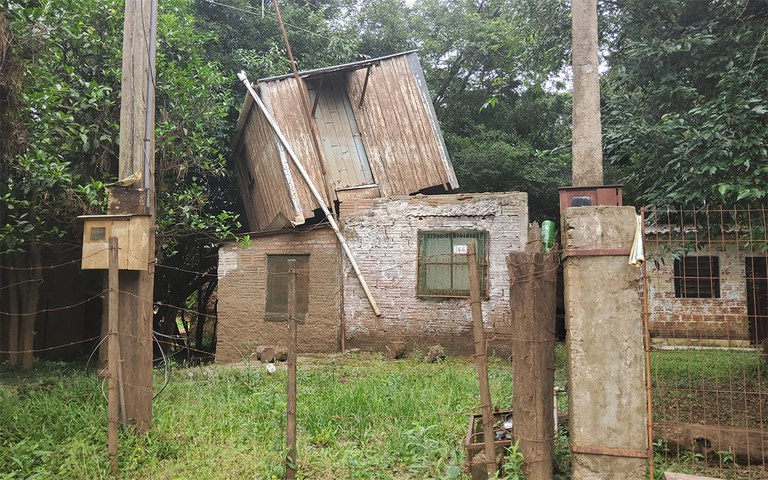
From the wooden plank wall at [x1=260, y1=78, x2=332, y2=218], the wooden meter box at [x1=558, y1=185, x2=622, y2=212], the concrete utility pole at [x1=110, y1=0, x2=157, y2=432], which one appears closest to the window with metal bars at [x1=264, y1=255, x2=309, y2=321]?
the wooden plank wall at [x1=260, y1=78, x2=332, y2=218]

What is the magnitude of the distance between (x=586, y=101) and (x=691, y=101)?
101 inches

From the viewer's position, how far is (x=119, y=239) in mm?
5430

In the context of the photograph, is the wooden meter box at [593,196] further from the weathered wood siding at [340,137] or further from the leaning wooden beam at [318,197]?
the weathered wood siding at [340,137]

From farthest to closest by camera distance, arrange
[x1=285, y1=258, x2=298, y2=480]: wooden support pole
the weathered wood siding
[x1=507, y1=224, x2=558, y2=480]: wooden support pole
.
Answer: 1. the weathered wood siding
2. [x1=285, y1=258, x2=298, y2=480]: wooden support pole
3. [x1=507, y1=224, x2=558, y2=480]: wooden support pole

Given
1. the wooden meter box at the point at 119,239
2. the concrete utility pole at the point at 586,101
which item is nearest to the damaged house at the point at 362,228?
the wooden meter box at the point at 119,239

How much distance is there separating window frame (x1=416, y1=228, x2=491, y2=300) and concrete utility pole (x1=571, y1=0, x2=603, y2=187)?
5.20m

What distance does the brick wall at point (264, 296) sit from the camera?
414 inches

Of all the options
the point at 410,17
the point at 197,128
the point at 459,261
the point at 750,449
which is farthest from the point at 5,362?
the point at 410,17

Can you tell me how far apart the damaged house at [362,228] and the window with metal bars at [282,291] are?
22mm

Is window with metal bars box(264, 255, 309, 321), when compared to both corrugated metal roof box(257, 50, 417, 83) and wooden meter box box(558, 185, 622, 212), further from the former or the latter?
wooden meter box box(558, 185, 622, 212)

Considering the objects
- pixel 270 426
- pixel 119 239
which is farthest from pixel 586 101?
pixel 119 239

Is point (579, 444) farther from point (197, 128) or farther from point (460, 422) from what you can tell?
point (197, 128)

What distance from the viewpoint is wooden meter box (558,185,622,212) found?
14.5ft

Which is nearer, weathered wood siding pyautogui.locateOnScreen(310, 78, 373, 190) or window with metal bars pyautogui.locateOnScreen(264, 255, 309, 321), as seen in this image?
window with metal bars pyautogui.locateOnScreen(264, 255, 309, 321)
